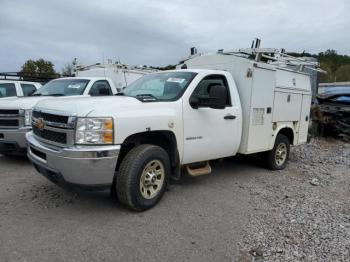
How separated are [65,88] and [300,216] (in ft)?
20.2

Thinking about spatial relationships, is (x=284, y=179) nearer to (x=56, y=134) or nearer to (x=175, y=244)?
(x=175, y=244)

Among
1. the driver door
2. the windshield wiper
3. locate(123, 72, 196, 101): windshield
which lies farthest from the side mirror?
the windshield wiper

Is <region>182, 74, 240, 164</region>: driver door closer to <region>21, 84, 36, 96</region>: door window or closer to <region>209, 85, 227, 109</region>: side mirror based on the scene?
<region>209, 85, 227, 109</region>: side mirror

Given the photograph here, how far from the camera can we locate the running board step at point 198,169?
17.9ft

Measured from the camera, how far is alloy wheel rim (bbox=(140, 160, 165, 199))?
4582 millimetres

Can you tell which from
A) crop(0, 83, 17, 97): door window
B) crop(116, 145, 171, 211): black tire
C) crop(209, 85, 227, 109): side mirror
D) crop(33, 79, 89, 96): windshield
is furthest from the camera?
crop(0, 83, 17, 97): door window

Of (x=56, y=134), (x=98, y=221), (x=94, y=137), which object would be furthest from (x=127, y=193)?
(x=56, y=134)

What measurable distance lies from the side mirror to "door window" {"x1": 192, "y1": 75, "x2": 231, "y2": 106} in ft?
0.58

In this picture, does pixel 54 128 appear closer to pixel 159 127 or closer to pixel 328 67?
pixel 159 127

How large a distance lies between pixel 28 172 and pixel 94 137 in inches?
117

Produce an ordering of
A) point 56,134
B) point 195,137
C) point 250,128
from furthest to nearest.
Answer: point 250,128, point 195,137, point 56,134

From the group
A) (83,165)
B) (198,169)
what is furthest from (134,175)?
(198,169)

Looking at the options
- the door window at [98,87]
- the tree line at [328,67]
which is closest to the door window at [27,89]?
the door window at [98,87]

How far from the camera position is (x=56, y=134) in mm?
4305
